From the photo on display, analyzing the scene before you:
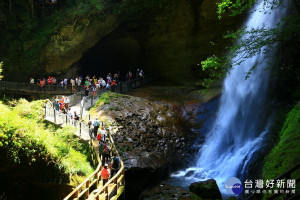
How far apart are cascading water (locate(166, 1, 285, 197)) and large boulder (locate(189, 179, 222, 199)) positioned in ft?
6.63

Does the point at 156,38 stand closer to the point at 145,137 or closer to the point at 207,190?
the point at 145,137

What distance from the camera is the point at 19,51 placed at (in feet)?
84.0

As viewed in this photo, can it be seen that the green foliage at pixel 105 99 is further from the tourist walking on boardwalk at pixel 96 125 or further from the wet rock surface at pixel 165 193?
the wet rock surface at pixel 165 193

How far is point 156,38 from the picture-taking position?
2698 cm

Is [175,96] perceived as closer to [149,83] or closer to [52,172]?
[149,83]

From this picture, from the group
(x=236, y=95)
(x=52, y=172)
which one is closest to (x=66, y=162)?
(x=52, y=172)

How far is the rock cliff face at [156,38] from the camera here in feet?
80.8

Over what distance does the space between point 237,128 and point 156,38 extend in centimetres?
1303

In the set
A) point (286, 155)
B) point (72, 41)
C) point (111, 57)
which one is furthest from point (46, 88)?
point (286, 155)

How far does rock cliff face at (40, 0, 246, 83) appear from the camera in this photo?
24.6 m

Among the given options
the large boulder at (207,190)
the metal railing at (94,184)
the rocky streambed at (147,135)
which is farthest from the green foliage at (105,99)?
the large boulder at (207,190)

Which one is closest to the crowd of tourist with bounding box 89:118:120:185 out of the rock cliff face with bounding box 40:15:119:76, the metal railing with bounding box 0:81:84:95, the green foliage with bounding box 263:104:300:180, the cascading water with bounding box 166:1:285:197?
the cascading water with bounding box 166:1:285:197

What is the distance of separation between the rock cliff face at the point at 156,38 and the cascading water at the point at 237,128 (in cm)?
473

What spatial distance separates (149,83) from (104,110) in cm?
967
